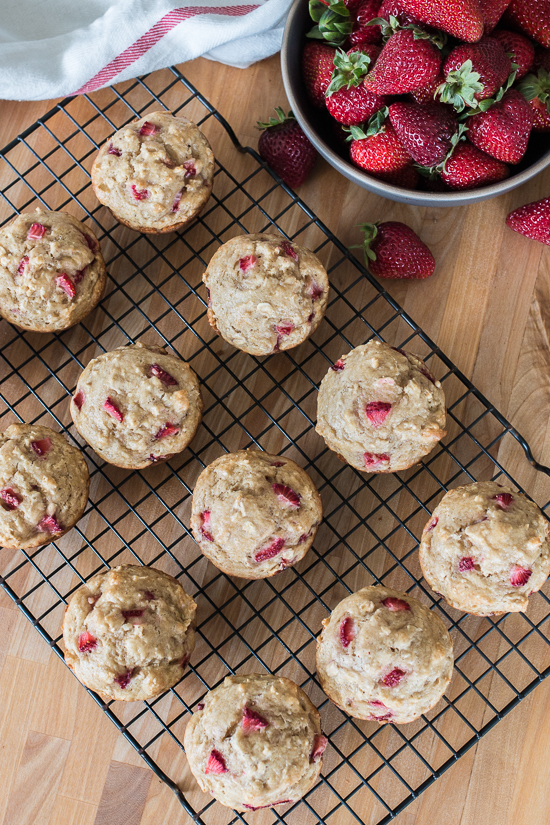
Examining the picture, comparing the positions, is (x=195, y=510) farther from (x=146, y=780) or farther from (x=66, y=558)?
(x=146, y=780)

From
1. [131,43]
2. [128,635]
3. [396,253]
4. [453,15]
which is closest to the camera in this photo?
[453,15]

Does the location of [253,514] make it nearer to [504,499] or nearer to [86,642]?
[86,642]

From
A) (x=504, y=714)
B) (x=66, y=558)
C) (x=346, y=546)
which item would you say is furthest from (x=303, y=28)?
(x=504, y=714)

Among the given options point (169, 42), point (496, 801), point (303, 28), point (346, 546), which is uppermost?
point (303, 28)

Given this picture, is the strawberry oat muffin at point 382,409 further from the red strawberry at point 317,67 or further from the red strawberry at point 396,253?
the red strawberry at point 317,67

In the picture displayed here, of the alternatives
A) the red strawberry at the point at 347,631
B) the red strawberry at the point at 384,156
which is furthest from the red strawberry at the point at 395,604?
the red strawberry at the point at 384,156

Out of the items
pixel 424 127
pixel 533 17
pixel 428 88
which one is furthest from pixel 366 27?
pixel 533 17
